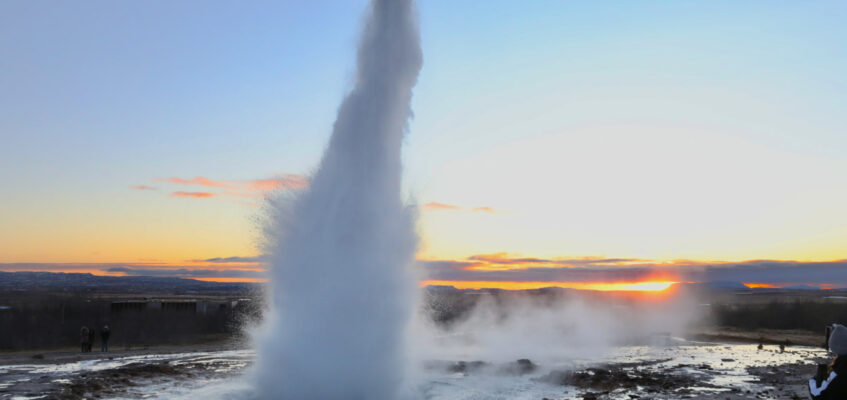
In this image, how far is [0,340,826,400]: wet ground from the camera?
16.2 m

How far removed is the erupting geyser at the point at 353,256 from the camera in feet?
47.9

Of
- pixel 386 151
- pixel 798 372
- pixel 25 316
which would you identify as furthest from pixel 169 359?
pixel 25 316

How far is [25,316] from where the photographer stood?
4719 centimetres

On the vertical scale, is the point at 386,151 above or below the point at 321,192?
above

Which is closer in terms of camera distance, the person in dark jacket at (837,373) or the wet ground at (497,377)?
the person in dark jacket at (837,373)

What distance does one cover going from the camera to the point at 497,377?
19469mm

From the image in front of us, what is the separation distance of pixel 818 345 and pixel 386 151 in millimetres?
28440

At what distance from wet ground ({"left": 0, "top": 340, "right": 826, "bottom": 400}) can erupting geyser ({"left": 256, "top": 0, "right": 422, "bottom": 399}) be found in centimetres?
167

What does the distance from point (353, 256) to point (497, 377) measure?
23.1 ft

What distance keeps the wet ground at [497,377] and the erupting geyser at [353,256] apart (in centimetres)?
167

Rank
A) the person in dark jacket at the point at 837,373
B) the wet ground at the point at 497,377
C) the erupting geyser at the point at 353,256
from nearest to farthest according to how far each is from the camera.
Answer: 1. the person in dark jacket at the point at 837,373
2. the erupting geyser at the point at 353,256
3. the wet ground at the point at 497,377

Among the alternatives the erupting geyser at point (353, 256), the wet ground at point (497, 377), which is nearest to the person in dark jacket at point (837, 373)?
the erupting geyser at point (353, 256)

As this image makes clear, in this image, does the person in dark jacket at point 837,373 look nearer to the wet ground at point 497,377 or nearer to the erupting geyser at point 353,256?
the erupting geyser at point 353,256

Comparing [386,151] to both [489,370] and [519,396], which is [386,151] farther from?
[489,370]
